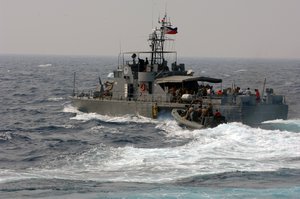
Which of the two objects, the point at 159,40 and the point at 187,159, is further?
the point at 159,40

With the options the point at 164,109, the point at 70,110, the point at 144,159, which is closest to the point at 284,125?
the point at 164,109

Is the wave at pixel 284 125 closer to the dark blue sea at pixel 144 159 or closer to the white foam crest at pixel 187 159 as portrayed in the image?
the dark blue sea at pixel 144 159

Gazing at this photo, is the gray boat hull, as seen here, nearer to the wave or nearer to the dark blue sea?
the wave

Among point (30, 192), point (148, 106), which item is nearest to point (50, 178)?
point (30, 192)

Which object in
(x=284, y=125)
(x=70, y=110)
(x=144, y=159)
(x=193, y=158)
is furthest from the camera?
(x=70, y=110)

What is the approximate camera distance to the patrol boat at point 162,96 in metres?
39.1

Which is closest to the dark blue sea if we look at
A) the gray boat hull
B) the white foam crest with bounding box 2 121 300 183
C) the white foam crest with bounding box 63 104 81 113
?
the white foam crest with bounding box 2 121 300 183

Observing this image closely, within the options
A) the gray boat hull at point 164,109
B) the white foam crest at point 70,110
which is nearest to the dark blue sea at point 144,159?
the gray boat hull at point 164,109

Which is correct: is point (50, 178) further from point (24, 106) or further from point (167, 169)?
point (24, 106)

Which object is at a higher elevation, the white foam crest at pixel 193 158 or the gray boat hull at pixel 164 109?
the gray boat hull at pixel 164 109

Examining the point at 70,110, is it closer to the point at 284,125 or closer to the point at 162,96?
the point at 162,96

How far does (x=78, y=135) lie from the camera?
3591 centimetres

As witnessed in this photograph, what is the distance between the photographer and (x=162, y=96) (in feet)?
143

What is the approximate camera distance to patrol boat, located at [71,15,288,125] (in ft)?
128
